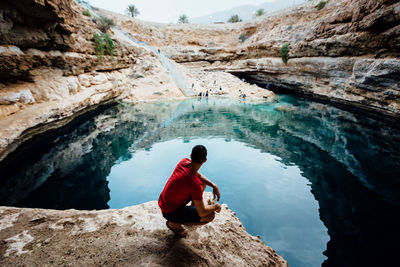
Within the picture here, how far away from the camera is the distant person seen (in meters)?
1.94

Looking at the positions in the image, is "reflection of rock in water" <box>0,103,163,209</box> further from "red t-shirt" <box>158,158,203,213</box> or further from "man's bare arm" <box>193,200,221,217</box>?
"man's bare arm" <box>193,200,221,217</box>

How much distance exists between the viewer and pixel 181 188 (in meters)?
1.99

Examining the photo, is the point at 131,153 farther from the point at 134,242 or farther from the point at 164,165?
the point at 134,242

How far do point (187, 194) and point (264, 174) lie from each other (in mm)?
4779

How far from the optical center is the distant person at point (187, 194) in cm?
194

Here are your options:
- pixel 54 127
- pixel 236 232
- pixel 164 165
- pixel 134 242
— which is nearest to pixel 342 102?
pixel 164 165

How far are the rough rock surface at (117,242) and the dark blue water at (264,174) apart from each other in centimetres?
148

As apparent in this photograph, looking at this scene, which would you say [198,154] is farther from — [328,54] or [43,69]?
[328,54]

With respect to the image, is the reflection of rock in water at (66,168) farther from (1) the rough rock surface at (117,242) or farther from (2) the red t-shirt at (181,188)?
(2) the red t-shirt at (181,188)

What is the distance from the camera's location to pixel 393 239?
11.6 ft

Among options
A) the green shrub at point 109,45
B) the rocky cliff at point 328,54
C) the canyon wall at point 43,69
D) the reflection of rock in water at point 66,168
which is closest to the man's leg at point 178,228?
the reflection of rock in water at point 66,168

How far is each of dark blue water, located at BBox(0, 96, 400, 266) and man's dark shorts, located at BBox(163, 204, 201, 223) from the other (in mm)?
2472

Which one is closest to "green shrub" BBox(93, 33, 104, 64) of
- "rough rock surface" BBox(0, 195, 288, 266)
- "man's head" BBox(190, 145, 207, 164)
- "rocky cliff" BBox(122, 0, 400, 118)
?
"rocky cliff" BBox(122, 0, 400, 118)

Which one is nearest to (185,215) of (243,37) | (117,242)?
(117,242)
